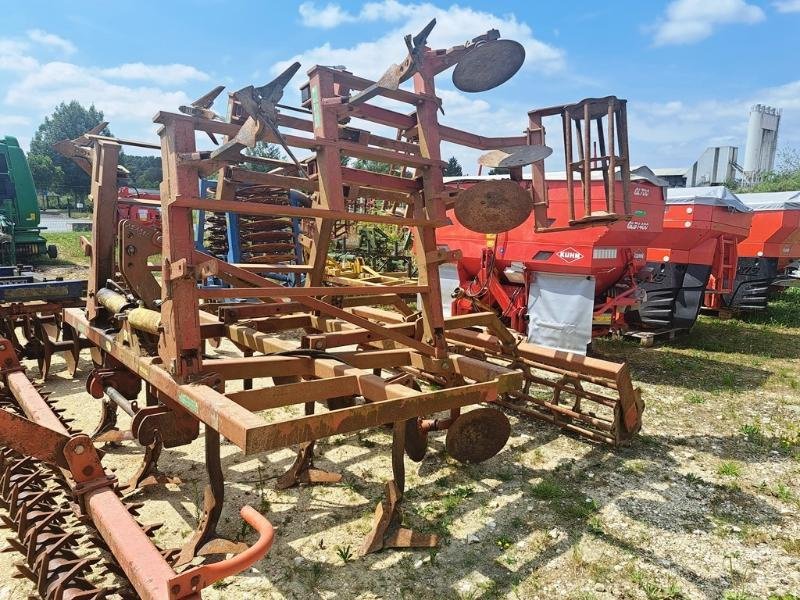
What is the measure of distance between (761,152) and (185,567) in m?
44.8

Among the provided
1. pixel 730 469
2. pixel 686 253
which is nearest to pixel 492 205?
pixel 730 469

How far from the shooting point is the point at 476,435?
9.91ft

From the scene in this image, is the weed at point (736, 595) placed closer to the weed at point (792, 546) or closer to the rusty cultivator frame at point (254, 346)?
the weed at point (792, 546)

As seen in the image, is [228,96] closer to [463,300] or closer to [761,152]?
[463,300]

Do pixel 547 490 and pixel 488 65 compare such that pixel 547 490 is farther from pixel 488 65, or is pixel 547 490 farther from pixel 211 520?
pixel 488 65

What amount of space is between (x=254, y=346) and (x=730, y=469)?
144 inches

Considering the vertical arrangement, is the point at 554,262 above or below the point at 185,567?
above

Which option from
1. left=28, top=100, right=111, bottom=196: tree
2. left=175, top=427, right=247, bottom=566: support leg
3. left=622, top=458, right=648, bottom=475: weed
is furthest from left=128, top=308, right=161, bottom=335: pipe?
left=28, top=100, right=111, bottom=196: tree

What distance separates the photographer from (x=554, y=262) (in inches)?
259

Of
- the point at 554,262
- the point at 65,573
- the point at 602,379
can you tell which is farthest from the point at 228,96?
the point at 554,262

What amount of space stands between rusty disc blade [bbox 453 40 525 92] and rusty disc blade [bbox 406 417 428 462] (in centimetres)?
226

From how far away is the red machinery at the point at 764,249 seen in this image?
10406 millimetres

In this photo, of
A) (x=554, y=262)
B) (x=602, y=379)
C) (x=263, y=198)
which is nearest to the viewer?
(x=602, y=379)

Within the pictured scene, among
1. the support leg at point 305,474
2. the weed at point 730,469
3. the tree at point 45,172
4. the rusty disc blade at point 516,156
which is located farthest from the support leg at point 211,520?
the tree at point 45,172
